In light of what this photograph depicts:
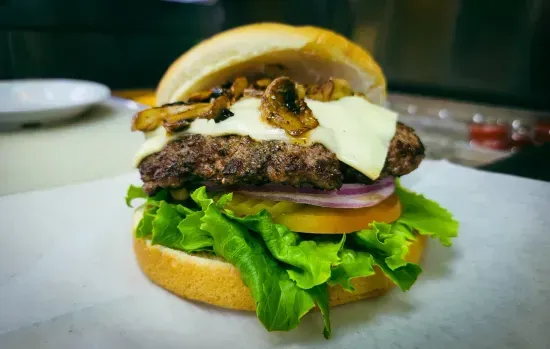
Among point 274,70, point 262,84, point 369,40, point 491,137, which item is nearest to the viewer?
point 262,84

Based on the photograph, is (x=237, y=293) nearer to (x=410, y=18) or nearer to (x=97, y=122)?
(x=97, y=122)

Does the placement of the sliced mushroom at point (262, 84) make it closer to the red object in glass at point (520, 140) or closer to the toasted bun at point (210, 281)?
the toasted bun at point (210, 281)

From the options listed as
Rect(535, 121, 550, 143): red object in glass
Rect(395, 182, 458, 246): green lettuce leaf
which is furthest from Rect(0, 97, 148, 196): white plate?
Rect(535, 121, 550, 143): red object in glass

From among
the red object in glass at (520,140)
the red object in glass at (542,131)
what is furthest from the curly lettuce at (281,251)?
the red object in glass at (542,131)

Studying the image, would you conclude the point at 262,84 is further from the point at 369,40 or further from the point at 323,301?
the point at 369,40

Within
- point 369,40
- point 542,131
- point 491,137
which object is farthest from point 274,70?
point 369,40
